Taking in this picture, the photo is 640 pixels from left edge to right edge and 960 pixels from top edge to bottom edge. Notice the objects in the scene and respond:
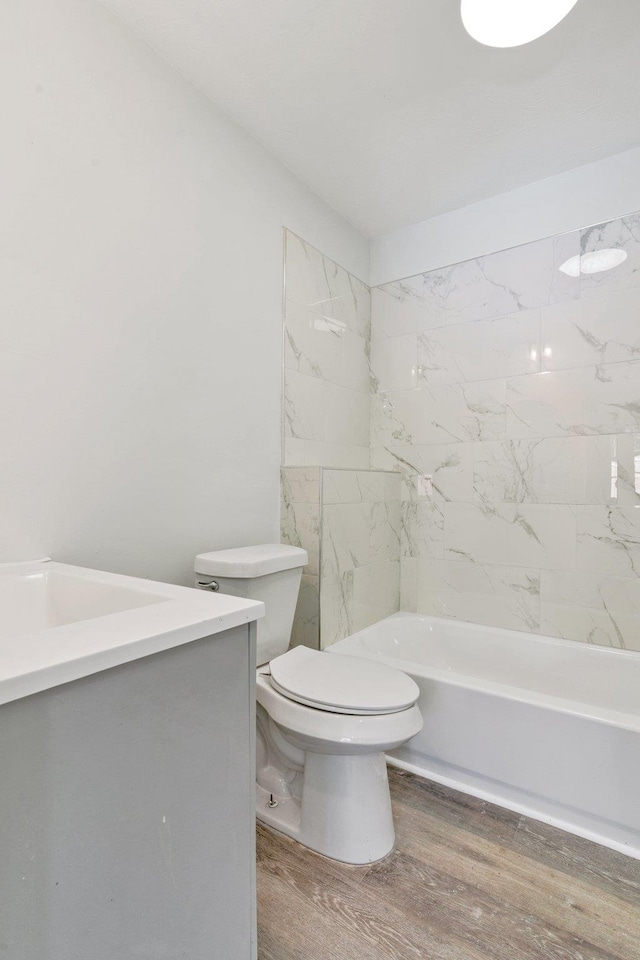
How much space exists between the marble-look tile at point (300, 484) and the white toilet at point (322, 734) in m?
0.44

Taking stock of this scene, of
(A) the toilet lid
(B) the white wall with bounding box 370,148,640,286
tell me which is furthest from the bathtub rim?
(B) the white wall with bounding box 370,148,640,286

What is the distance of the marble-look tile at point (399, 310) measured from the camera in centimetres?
271

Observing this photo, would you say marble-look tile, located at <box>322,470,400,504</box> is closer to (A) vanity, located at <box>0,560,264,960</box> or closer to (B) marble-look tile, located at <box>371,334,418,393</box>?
(B) marble-look tile, located at <box>371,334,418,393</box>

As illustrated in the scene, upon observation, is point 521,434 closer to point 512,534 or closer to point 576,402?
point 576,402

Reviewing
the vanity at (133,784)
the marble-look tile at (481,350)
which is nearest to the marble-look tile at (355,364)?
the marble-look tile at (481,350)

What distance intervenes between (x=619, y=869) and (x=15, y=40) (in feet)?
9.24

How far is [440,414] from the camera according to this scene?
2625mm

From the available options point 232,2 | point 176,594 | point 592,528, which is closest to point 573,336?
point 592,528

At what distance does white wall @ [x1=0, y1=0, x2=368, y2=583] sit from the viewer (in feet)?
4.25

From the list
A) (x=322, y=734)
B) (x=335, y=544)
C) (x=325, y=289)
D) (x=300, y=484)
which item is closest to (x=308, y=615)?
(x=335, y=544)

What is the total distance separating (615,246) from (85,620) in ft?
8.15

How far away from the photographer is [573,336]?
223 centimetres

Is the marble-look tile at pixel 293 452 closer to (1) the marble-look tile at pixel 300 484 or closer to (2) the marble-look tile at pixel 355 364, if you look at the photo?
(1) the marble-look tile at pixel 300 484

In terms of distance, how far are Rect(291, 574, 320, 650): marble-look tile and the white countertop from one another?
106cm
